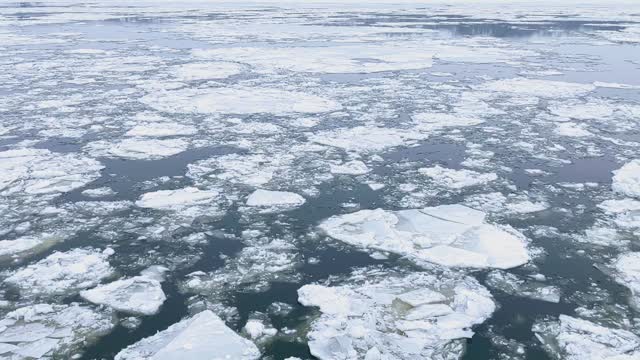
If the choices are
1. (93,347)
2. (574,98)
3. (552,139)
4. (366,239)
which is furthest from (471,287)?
(574,98)

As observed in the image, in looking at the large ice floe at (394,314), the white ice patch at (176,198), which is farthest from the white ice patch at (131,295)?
the white ice patch at (176,198)

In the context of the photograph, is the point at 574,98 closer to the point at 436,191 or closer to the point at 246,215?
the point at 436,191

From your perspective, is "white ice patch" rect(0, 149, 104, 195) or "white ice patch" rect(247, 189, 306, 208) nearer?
"white ice patch" rect(247, 189, 306, 208)

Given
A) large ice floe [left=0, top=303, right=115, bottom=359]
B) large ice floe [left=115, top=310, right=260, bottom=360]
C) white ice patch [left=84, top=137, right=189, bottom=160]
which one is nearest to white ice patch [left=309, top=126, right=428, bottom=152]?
white ice patch [left=84, top=137, right=189, bottom=160]

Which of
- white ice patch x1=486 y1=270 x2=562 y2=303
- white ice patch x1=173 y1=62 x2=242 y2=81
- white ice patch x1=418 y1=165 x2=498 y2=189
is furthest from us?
white ice patch x1=173 y1=62 x2=242 y2=81

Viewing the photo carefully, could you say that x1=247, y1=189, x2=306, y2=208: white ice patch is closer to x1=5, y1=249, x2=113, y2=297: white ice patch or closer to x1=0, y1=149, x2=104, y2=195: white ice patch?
x1=5, y1=249, x2=113, y2=297: white ice patch
